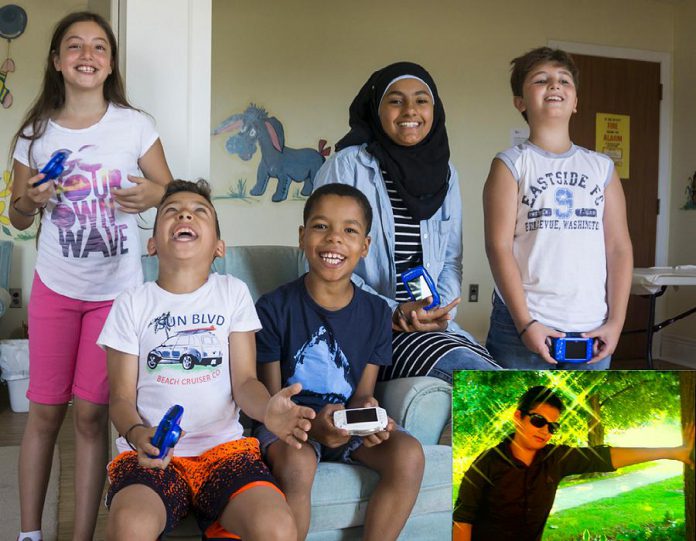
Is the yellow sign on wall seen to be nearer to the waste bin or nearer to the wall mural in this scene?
the wall mural

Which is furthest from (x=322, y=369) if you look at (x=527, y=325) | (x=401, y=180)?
(x=401, y=180)

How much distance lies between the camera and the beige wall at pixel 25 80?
4.32 m

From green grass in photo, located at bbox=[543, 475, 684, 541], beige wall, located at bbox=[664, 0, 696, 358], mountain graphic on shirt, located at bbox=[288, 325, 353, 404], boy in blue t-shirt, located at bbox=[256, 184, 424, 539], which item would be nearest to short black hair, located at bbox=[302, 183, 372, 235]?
boy in blue t-shirt, located at bbox=[256, 184, 424, 539]

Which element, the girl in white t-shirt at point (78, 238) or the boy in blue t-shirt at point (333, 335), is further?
the girl in white t-shirt at point (78, 238)

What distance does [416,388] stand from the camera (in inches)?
68.7

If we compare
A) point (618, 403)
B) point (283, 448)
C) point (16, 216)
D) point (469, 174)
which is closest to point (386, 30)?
point (469, 174)

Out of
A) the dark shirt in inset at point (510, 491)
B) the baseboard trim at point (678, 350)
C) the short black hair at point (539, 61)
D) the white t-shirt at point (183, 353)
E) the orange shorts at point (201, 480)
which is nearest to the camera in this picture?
the dark shirt in inset at point (510, 491)

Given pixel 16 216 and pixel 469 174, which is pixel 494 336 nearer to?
pixel 16 216

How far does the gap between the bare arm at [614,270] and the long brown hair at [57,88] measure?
1.24 metres

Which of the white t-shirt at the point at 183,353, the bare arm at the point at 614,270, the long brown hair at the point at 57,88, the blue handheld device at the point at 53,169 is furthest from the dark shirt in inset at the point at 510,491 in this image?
the long brown hair at the point at 57,88

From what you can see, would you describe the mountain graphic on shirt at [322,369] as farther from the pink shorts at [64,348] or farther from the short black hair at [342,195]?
the pink shorts at [64,348]

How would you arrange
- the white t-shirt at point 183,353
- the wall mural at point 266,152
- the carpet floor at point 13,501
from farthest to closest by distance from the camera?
the wall mural at point 266,152 → the carpet floor at point 13,501 → the white t-shirt at point 183,353

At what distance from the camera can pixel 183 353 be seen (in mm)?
1563

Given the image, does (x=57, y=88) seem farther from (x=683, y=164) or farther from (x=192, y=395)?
(x=683, y=164)
